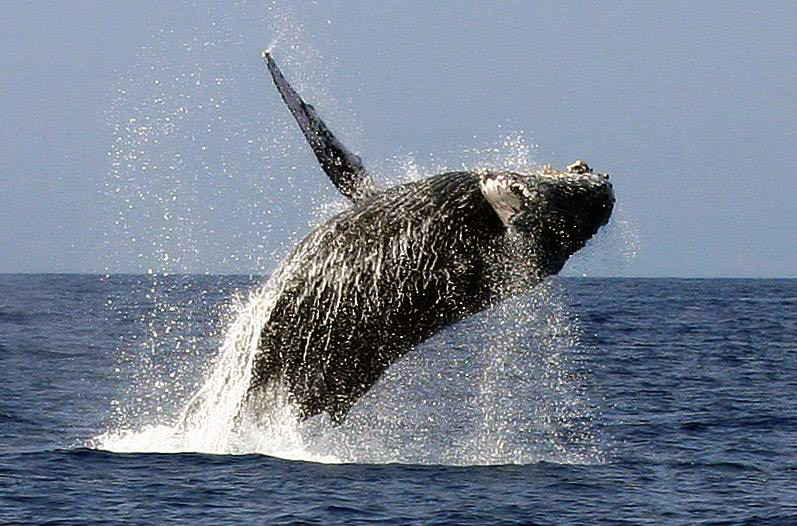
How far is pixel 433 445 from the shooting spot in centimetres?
1848

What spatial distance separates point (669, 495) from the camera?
15398 mm

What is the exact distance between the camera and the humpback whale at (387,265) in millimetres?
13805

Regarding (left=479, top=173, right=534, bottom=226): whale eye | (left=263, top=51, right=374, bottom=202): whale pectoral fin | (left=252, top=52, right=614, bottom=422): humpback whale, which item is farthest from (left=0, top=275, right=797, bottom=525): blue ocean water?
(left=263, top=51, right=374, bottom=202): whale pectoral fin

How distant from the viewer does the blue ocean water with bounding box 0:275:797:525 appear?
13.9 m

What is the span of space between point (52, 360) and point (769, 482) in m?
18.5

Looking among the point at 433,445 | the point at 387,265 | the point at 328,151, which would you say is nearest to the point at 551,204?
the point at 387,265

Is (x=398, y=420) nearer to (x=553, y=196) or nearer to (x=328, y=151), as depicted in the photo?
(x=328, y=151)

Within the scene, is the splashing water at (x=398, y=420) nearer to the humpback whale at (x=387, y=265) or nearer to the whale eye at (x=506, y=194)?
the humpback whale at (x=387, y=265)

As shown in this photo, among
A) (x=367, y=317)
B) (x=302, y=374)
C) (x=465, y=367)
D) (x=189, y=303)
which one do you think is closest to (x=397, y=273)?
(x=367, y=317)

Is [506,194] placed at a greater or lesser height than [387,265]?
greater

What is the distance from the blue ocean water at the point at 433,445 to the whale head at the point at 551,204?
91cm

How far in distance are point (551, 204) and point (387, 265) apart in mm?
1940

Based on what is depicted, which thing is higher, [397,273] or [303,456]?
[397,273]

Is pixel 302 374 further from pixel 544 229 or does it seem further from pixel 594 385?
pixel 594 385
